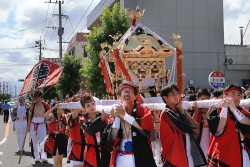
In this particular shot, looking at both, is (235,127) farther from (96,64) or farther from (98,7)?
(98,7)

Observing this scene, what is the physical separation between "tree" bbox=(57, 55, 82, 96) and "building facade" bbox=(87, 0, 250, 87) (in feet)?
25.6

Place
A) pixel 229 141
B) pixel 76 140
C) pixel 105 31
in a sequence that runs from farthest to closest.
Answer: pixel 105 31 → pixel 76 140 → pixel 229 141

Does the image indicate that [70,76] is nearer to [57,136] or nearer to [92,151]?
[57,136]

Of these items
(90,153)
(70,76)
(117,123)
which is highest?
(70,76)

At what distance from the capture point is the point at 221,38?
96.0 ft

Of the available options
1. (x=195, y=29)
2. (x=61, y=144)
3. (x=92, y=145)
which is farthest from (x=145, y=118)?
(x=195, y=29)

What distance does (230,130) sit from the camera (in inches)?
189

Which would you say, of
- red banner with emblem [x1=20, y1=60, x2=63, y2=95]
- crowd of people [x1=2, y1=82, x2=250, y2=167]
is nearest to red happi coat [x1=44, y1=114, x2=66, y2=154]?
red banner with emblem [x1=20, y1=60, x2=63, y2=95]

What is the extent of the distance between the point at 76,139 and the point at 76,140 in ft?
0.06

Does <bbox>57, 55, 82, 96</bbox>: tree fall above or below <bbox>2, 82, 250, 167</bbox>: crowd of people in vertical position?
above

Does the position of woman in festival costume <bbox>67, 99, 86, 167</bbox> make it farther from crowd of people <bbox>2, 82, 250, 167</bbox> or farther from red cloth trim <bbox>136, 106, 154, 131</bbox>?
red cloth trim <bbox>136, 106, 154, 131</bbox>

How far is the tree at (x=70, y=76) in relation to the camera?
3219 cm

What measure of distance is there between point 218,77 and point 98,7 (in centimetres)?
2343

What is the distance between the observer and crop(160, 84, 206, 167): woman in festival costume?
14.3 feet
